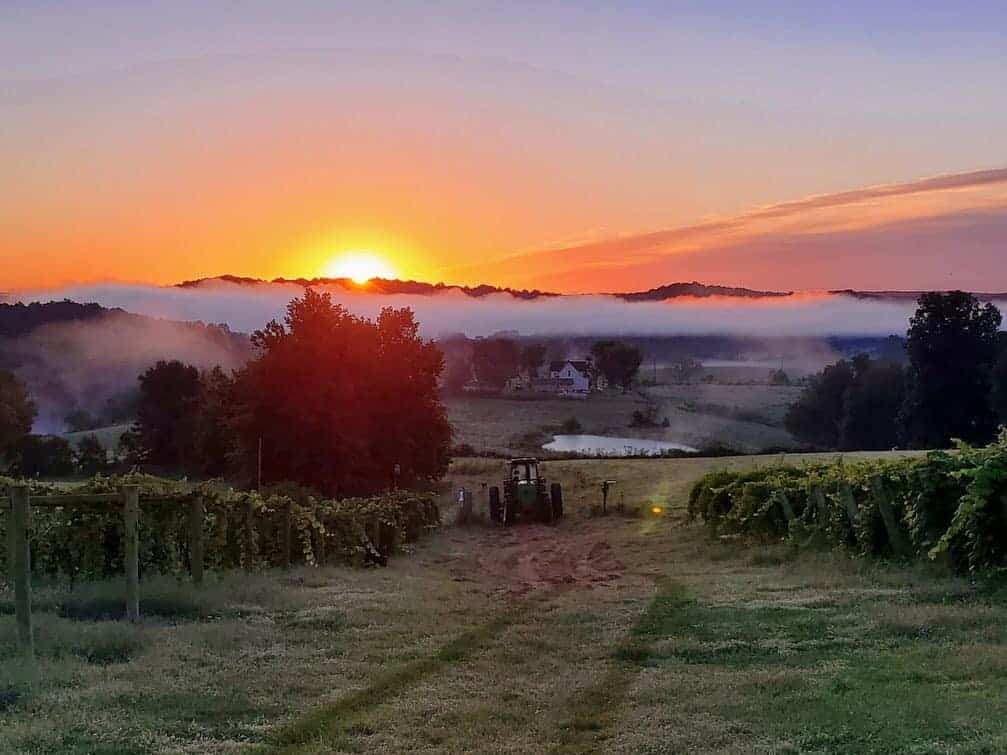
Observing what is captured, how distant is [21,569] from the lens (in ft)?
28.3

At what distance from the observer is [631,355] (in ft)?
341

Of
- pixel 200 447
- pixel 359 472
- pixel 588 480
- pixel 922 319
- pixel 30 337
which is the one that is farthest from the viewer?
pixel 30 337

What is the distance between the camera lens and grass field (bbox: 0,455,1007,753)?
643 cm

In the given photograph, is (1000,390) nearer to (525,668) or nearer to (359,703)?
(525,668)

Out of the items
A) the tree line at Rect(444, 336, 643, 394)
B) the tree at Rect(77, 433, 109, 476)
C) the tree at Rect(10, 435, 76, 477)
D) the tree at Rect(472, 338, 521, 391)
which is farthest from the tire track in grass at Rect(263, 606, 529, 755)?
the tree at Rect(472, 338, 521, 391)

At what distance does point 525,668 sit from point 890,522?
7120 mm

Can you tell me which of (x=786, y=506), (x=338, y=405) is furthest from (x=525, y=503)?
(x=786, y=506)

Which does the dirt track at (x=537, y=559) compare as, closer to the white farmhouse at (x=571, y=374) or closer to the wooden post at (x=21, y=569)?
the wooden post at (x=21, y=569)

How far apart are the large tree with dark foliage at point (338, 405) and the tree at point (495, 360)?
216 feet

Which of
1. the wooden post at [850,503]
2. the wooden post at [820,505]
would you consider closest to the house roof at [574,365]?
the wooden post at [820,505]

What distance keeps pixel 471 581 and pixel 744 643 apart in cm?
777

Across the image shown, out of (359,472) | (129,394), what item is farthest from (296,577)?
(129,394)

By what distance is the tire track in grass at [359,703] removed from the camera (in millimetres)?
6535

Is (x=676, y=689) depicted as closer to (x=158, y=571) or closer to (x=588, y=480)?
(x=158, y=571)
